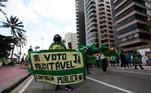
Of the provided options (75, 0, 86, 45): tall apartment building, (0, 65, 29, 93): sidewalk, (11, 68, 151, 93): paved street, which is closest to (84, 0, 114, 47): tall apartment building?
(75, 0, 86, 45): tall apartment building

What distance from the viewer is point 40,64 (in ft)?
36.4

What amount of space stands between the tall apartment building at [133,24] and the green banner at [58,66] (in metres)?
77.0

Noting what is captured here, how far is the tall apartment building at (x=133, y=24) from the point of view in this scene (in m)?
89.0

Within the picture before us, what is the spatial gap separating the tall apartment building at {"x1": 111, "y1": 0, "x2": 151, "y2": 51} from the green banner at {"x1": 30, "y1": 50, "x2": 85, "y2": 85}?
77.0 m

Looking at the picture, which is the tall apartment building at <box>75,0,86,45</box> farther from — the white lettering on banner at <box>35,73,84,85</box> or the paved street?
the white lettering on banner at <box>35,73,84,85</box>

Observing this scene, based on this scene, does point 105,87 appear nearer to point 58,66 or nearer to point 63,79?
point 63,79

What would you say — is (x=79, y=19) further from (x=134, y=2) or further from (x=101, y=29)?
(x=134, y=2)

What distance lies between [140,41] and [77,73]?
255 ft

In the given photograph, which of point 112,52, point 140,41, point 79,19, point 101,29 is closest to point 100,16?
point 101,29

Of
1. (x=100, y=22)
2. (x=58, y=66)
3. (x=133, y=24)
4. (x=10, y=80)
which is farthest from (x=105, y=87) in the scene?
(x=100, y=22)

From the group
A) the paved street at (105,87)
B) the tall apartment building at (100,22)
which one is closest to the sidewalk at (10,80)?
the paved street at (105,87)

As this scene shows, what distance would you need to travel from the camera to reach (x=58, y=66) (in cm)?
1080

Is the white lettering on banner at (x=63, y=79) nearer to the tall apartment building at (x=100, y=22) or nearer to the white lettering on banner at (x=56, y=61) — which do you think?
the white lettering on banner at (x=56, y=61)

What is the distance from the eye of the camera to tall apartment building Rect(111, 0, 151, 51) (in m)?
89.0
